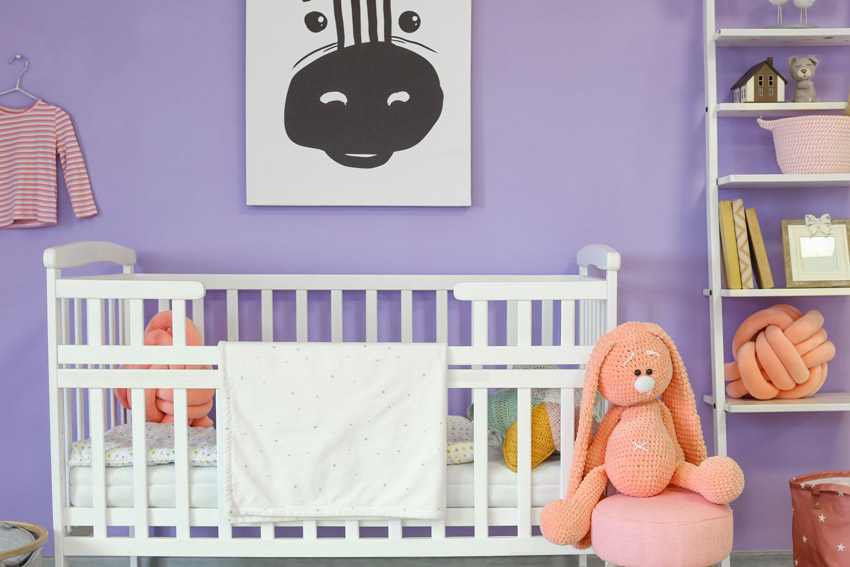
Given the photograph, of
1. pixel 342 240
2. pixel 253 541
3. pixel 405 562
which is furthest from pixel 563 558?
pixel 342 240

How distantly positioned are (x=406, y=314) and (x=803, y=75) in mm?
1213

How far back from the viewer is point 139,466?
1.51 metres

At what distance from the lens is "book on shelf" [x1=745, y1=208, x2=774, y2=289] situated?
191 cm

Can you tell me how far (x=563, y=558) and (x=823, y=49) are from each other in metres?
1.58

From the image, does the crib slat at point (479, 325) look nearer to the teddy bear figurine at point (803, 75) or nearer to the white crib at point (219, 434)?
the white crib at point (219, 434)

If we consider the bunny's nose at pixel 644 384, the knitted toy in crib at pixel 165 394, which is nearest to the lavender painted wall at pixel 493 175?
the knitted toy in crib at pixel 165 394

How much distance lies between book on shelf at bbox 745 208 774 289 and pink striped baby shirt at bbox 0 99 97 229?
1773 mm

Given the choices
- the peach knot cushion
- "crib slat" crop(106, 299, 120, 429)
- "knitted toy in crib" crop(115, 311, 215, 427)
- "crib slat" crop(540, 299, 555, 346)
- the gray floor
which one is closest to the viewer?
the peach knot cushion

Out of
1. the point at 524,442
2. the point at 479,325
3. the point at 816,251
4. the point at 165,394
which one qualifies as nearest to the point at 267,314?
the point at 165,394

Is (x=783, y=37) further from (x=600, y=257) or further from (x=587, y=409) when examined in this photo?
(x=587, y=409)

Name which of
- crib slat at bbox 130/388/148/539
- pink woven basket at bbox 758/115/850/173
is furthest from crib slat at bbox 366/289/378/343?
pink woven basket at bbox 758/115/850/173

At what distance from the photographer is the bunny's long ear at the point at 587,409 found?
1.47m

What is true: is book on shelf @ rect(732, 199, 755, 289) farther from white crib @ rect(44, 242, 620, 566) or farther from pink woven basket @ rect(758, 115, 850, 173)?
white crib @ rect(44, 242, 620, 566)

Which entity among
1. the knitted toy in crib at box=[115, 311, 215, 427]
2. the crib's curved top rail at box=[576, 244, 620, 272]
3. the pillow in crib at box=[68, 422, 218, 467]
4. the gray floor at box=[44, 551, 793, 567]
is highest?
the crib's curved top rail at box=[576, 244, 620, 272]
